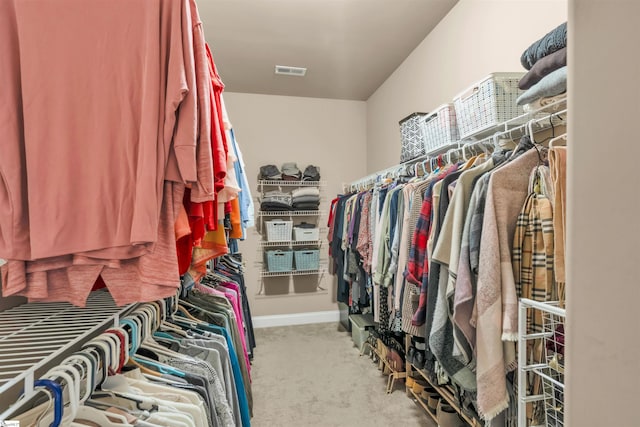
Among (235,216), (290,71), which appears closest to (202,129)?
(235,216)

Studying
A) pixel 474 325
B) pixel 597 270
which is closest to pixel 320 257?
pixel 474 325

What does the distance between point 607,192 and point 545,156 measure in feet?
3.58

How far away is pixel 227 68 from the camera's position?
10.3 feet

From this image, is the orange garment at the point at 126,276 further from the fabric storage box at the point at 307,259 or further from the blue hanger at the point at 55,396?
the fabric storage box at the point at 307,259

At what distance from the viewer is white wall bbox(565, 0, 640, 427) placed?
276 millimetres

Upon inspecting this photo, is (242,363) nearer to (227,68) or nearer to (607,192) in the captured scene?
(607,192)

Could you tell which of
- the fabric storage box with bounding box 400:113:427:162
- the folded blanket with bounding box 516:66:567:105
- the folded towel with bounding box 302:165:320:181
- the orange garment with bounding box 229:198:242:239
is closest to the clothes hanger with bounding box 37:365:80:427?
the orange garment with bounding box 229:198:242:239

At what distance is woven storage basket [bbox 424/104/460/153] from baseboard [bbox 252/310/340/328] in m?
2.51

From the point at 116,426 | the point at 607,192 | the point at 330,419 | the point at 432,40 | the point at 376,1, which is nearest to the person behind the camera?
the point at 607,192

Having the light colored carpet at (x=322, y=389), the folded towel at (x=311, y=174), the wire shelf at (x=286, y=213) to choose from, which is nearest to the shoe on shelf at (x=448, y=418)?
the light colored carpet at (x=322, y=389)

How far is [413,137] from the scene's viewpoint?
7.77ft

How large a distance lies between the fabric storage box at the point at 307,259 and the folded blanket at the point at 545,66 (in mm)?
2687

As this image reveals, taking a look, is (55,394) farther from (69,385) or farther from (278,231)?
(278,231)

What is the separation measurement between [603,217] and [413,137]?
2190mm
